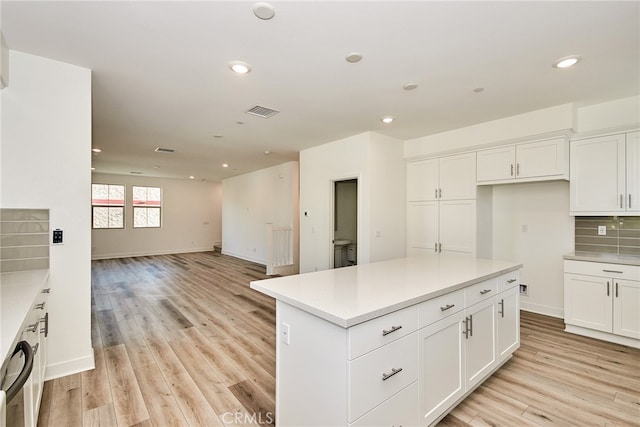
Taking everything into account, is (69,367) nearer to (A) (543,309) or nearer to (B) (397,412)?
(B) (397,412)

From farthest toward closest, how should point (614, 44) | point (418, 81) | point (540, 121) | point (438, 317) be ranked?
point (540, 121) < point (418, 81) < point (614, 44) < point (438, 317)

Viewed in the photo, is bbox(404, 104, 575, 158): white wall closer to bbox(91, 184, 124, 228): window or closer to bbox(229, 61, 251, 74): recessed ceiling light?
bbox(229, 61, 251, 74): recessed ceiling light

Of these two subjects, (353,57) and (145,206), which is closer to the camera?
(353,57)

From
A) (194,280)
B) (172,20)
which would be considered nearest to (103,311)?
(194,280)

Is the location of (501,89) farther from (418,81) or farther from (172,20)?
(172,20)

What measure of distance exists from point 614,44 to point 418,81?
1395 millimetres

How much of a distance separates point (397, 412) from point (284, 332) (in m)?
0.75

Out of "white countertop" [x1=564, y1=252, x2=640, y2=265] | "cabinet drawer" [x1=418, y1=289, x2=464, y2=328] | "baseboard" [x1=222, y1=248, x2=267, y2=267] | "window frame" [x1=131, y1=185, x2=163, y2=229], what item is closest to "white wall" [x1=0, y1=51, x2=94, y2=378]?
"cabinet drawer" [x1=418, y1=289, x2=464, y2=328]

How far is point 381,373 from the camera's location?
150cm

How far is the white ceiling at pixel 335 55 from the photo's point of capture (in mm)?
1845

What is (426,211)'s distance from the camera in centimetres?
471

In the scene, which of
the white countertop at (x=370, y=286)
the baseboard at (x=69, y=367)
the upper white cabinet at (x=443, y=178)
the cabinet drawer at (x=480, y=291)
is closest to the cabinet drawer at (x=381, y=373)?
the white countertop at (x=370, y=286)

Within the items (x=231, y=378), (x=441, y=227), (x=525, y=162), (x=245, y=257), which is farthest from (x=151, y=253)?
(x=525, y=162)

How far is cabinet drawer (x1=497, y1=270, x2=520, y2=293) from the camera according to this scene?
2.52 metres
